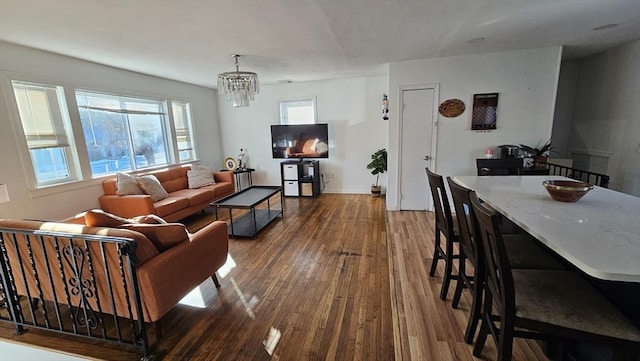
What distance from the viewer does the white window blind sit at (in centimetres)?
315

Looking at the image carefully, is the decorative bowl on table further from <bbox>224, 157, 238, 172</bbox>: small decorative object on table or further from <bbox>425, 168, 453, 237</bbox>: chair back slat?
<bbox>224, 157, 238, 172</bbox>: small decorative object on table

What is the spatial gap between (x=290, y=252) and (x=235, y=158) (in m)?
4.04

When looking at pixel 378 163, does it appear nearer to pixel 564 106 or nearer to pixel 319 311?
pixel 564 106

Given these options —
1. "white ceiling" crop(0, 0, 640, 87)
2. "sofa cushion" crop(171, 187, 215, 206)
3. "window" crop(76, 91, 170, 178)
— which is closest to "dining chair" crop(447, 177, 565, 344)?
"white ceiling" crop(0, 0, 640, 87)

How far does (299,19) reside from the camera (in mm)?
2439

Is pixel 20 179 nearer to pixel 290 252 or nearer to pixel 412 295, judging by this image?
pixel 290 252

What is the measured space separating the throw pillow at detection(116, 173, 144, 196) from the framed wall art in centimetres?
511

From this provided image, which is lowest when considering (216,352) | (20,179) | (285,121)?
(216,352)

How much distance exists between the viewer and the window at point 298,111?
5.93m

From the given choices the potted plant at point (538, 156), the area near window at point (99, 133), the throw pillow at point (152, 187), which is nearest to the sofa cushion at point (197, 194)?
the throw pillow at point (152, 187)

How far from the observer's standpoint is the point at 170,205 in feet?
12.8

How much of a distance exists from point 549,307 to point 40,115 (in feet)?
16.8

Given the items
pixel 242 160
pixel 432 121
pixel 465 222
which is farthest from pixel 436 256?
pixel 242 160

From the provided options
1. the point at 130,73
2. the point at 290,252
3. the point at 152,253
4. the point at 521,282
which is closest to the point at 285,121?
the point at 130,73
